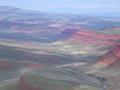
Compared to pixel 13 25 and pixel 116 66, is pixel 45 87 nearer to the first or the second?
pixel 116 66

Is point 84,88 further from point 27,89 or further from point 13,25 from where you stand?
point 13,25

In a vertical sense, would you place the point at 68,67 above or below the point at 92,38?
below

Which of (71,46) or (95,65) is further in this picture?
(71,46)

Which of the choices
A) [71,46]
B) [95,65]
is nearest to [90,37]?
[71,46]

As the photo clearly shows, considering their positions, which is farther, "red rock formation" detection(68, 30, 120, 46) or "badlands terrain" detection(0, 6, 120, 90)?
"red rock formation" detection(68, 30, 120, 46)

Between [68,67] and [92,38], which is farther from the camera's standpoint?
[92,38]

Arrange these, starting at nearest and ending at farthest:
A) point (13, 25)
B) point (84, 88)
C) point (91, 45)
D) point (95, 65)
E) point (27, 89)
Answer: point (27, 89)
point (84, 88)
point (95, 65)
point (91, 45)
point (13, 25)

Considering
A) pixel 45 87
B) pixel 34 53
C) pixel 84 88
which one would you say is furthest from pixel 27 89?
pixel 34 53

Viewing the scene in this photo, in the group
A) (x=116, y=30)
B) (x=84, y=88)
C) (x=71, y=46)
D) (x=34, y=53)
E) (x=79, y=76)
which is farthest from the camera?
(x=116, y=30)

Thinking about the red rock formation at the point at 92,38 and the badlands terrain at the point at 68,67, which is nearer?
the badlands terrain at the point at 68,67
